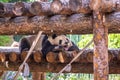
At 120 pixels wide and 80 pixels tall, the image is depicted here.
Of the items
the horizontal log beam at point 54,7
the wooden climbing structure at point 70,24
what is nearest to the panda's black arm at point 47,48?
the wooden climbing structure at point 70,24

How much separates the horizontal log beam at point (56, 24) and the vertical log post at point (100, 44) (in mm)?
78

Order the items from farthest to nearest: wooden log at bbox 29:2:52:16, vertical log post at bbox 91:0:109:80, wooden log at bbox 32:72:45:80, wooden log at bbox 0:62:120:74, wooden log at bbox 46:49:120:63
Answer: wooden log at bbox 32:72:45:80 < wooden log at bbox 0:62:120:74 < wooden log at bbox 46:49:120:63 < wooden log at bbox 29:2:52:16 < vertical log post at bbox 91:0:109:80

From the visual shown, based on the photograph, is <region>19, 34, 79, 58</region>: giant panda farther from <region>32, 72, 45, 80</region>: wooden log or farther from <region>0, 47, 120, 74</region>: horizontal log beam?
<region>32, 72, 45, 80</region>: wooden log

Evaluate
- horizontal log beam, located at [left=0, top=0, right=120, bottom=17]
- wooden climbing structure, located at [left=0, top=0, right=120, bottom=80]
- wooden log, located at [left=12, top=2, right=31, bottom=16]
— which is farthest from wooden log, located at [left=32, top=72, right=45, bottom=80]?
wooden log, located at [left=12, top=2, right=31, bottom=16]

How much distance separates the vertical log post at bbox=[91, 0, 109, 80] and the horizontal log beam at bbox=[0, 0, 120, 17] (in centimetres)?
4

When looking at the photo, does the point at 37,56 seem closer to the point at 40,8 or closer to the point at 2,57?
A: the point at 2,57

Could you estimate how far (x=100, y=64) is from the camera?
10.6 ft

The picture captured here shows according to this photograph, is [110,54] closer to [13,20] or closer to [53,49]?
[53,49]

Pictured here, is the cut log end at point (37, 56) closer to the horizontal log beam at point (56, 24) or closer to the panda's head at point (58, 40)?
the horizontal log beam at point (56, 24)

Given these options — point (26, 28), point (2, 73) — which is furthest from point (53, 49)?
point (2, 73)

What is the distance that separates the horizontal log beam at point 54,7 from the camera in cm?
328

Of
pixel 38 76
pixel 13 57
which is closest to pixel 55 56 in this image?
pixel 13 57

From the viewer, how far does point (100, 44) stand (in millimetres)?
3256

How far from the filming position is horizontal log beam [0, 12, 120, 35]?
338 cm
